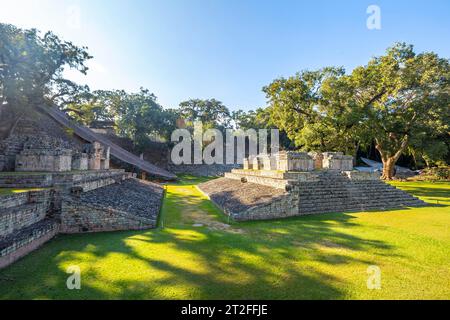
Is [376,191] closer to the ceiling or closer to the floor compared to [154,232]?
closer to the ceiling

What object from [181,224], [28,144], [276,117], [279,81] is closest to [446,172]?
[276,117]

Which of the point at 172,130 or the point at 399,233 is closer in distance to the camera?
the point at 399,233

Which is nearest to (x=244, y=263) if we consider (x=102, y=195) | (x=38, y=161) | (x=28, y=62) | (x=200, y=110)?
(x=102, y=195)

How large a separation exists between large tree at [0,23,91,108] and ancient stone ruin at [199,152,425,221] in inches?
552

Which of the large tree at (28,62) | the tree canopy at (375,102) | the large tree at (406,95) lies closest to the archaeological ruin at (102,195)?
the large tree at (28,62)

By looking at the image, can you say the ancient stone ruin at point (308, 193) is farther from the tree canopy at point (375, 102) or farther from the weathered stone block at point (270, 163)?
the tree canopy at point (375, 102)

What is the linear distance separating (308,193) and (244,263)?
731cm

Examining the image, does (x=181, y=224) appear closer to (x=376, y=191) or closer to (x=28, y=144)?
(x=28, y=144)

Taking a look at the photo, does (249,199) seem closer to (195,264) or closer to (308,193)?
(308,193)

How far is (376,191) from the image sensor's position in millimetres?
13180

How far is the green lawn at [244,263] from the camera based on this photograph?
4160 millimetres

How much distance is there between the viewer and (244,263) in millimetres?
5293

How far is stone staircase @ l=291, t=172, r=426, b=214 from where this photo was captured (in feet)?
36.4
